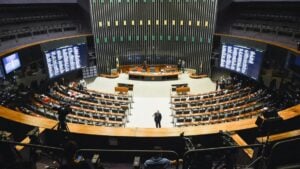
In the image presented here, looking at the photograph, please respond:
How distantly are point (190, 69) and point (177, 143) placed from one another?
51.6 feet

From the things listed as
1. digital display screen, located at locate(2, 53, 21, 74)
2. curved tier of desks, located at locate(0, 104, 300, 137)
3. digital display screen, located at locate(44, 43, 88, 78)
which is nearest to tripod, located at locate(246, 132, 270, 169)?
curved tier of desks, located at locate(0, 104, 300, 137)

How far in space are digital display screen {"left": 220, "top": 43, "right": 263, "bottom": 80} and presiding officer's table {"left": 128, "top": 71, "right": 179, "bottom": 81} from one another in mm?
3908

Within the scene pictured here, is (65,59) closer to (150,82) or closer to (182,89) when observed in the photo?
(150,82)

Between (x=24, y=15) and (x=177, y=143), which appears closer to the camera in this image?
(x=177, y=143)

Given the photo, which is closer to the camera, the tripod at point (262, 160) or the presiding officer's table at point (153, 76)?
the tripod at point (262, 160)

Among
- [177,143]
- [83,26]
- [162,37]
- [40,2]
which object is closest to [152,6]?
[162,37]

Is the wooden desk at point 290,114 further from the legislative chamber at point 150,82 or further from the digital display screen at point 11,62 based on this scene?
the digital display screen at point 11,62

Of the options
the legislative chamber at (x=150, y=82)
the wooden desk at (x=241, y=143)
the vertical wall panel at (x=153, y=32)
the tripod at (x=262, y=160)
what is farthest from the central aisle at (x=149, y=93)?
the tripod at (x=262, y=160)

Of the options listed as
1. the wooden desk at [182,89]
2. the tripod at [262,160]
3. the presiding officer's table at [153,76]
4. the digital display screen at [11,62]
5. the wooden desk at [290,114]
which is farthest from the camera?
the presiding officer's table at [153,76]

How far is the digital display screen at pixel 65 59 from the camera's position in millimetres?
14453

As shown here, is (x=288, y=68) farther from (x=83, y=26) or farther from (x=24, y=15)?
(x=24, y=15)

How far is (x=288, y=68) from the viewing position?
469 inches

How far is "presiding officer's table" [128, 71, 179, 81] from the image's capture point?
18.0 metres

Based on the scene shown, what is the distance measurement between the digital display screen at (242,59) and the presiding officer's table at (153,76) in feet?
12.8
